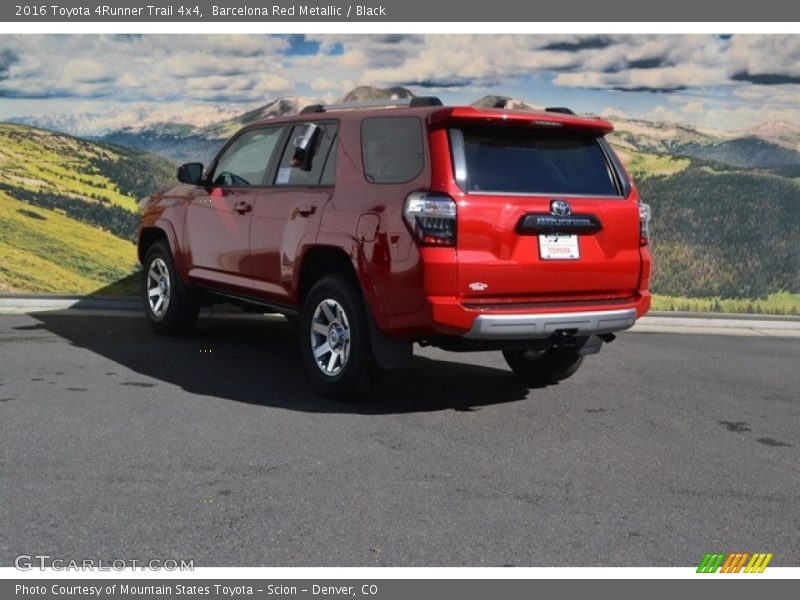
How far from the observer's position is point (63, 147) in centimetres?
1209

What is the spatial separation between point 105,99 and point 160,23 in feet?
3.84

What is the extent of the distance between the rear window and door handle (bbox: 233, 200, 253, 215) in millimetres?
2246

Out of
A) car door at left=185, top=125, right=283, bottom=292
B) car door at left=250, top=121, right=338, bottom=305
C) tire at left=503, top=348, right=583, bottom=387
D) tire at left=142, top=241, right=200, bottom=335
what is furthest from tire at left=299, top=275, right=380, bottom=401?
tire at left=142, top=241, right=200, bottom=335

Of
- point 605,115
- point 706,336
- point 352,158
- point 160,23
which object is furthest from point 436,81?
point 352,158

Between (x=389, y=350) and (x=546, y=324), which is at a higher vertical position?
(x=546, y=324)

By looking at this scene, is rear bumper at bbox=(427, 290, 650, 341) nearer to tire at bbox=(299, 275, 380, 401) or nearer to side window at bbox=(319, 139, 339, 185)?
tire at bbox=(299, 275, 380, 401)

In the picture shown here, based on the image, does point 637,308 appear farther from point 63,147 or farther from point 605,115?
point 63,147

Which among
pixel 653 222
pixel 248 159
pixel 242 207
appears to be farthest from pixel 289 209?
pixel 653 222

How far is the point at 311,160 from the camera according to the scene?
733cm

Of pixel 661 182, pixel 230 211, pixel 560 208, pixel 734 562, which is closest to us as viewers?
pixel 734 562

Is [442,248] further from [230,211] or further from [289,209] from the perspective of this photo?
[230,211]

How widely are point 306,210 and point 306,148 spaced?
0.52 m

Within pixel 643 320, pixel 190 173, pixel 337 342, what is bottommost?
pixel 643 320
